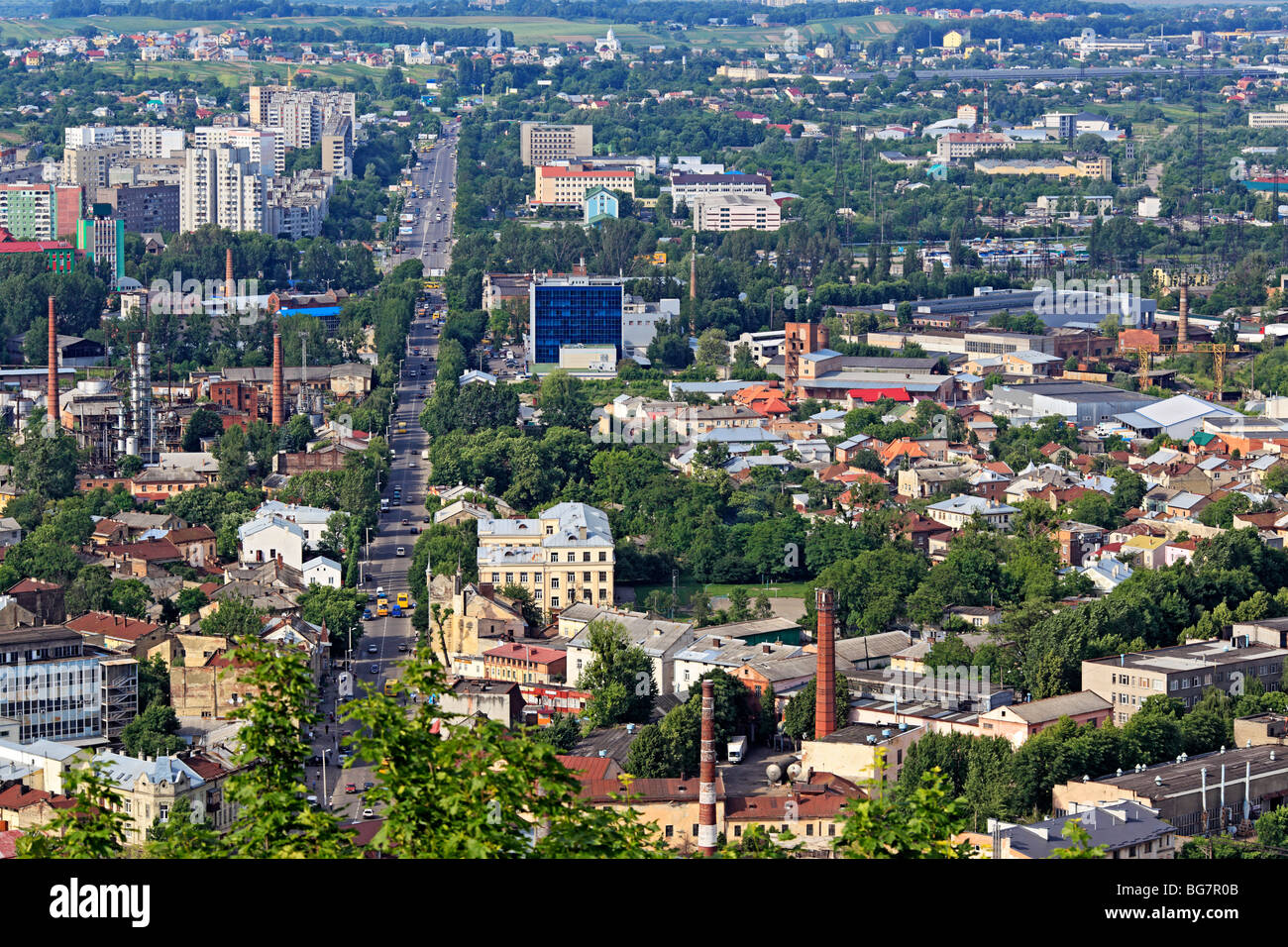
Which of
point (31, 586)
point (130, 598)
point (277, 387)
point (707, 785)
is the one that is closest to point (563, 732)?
point (707, 785)

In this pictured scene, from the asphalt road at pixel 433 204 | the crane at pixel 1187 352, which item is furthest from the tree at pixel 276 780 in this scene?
the asphalt road at pixel 433 204

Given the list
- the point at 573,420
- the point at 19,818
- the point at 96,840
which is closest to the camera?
the point at 96,840

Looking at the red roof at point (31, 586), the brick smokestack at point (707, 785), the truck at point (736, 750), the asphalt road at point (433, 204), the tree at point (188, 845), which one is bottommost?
the asphalt road at point (433, 204)

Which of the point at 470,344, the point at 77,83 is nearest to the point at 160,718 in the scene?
the point at 470,344

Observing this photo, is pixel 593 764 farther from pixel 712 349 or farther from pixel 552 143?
pixel 552 143

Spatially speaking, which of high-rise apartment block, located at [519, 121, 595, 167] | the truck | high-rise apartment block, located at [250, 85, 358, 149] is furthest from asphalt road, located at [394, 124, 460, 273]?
the truck

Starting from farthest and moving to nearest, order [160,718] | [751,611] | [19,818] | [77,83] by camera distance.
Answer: [77,83]
[751,611]
[160,718]
[19,818]

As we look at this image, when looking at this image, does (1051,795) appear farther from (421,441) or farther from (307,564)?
(421,441)

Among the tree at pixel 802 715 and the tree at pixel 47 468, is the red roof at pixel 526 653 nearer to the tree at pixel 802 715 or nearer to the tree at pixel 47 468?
the tree at pixel 802 715

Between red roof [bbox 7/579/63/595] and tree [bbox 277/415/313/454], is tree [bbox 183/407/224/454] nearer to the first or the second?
tree [bbox 277/415/313/454]
